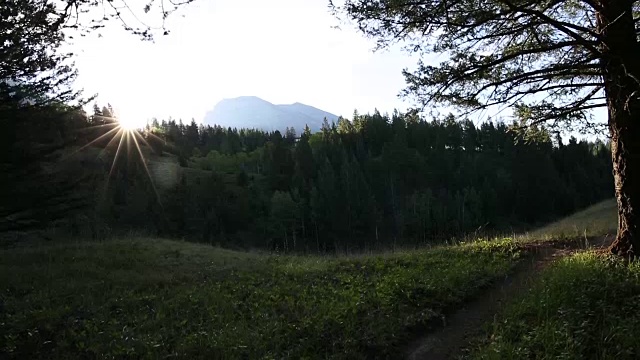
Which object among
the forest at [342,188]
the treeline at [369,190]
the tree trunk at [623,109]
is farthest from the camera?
the treeline at [369,190]

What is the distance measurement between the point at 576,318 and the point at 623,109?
307 centimetres

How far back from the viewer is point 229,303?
24.3 feet

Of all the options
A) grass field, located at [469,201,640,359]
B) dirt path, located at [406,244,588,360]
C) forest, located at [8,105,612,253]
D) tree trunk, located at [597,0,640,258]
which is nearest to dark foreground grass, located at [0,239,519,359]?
dirt path, located at [406,244,588,360]

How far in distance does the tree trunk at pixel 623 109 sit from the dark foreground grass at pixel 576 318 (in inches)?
27.4

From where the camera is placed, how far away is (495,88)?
688 centimetres

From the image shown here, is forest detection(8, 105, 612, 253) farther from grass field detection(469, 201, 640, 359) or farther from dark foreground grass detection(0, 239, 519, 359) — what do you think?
grass field detection(469, 201, 640, 359)

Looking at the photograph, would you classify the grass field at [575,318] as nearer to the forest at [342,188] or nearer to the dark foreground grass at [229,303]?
the dark foreground grass at [229,303]

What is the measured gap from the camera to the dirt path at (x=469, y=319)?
531 cm

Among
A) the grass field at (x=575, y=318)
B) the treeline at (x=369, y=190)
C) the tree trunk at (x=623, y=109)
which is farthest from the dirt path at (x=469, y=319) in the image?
the treeline at (x=369, y=190)

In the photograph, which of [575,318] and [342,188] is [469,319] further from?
[342,188]

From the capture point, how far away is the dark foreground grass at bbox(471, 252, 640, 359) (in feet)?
13.8

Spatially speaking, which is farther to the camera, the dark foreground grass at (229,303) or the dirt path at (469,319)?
the dark foreground grass at (229,303)

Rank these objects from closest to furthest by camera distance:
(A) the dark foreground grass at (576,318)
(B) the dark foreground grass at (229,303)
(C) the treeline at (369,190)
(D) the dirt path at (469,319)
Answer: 1. (A) the dark foreground grass at (576,318)
2. (D) the dirt path at (469,319)
3. (B) the dark foreground grass at (229,303)
4. (C) the treeline at (369,190)

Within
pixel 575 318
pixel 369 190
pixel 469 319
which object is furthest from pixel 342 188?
pixel 575 318
